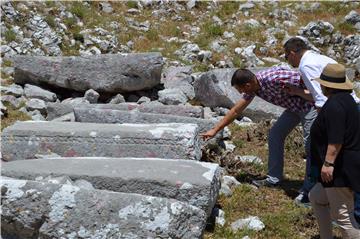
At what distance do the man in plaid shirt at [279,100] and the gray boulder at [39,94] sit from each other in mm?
4207

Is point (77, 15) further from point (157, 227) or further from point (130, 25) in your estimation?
point (157, 227)

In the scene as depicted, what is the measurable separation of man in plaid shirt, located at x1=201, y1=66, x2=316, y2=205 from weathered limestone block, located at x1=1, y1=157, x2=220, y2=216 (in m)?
1.15

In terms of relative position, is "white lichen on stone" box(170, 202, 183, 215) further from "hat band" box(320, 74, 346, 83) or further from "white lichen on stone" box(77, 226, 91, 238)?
"hat band" box(320, 74, 346, 83)

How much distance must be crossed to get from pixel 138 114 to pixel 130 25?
21.4 ft

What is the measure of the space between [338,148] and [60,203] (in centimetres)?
213

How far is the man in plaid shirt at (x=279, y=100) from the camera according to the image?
577cm

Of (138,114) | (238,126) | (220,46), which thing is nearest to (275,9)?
(220,46)

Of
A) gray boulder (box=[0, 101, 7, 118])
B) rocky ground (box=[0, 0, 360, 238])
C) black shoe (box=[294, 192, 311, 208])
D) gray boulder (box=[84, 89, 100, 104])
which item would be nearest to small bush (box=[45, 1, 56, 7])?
rocky ground (box=[0, 0, 360, 238])

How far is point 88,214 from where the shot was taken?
402 centimetres

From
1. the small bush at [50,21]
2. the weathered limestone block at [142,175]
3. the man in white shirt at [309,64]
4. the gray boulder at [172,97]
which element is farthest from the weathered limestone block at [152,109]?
the small bush at [50,21]

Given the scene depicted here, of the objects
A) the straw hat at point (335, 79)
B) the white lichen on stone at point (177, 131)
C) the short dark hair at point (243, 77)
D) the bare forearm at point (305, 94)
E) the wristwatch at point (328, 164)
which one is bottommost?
the white lichen on stone at point (177, 131)

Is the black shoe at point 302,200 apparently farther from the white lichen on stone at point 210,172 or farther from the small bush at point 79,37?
the small bush at point 79,37

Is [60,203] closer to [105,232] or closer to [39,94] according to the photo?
[105,232]

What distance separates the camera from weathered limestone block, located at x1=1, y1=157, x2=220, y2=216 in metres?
4.71
